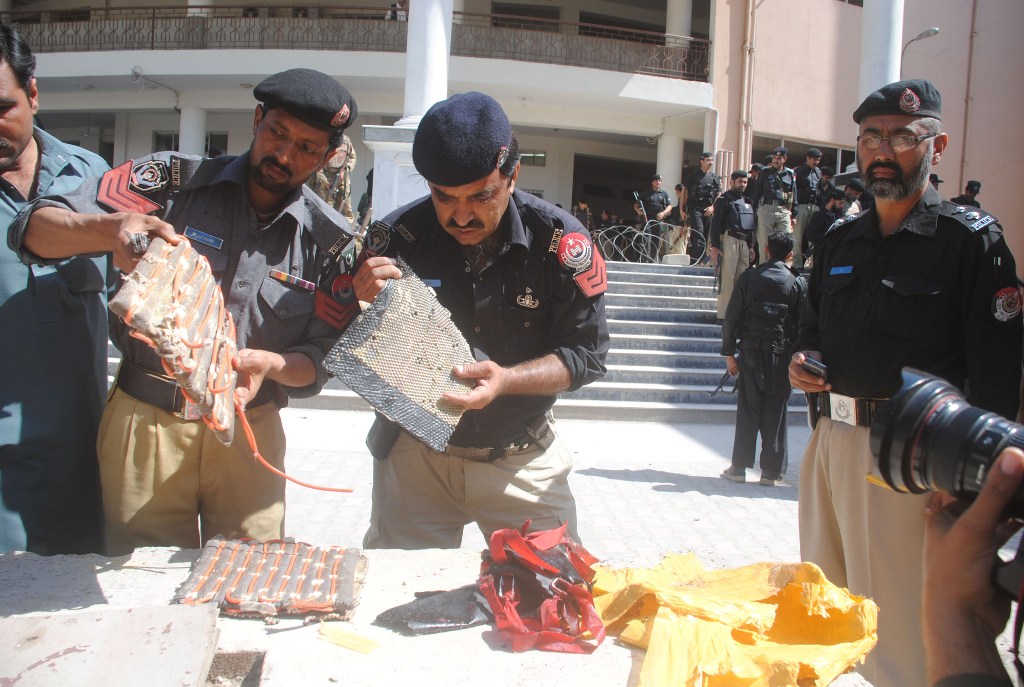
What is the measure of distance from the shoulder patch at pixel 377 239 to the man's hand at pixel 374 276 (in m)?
0.26

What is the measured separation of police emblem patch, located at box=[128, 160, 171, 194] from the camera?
2.42 m

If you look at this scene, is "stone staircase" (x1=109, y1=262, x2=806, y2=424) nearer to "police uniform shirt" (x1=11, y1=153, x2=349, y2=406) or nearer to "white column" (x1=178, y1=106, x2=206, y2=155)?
"police uniform shirt" (x1=11, y1=153, x2=349, y2=406)

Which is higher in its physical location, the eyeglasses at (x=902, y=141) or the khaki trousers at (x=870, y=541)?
the eyeglasses at (x=902, y=141)

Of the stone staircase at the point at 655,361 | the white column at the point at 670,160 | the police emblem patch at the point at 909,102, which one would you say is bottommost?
the stone staircase at the point at 655,361

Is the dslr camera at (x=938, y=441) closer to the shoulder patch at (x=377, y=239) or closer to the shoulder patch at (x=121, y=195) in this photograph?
the shoulder patch at (x=377, y=239)

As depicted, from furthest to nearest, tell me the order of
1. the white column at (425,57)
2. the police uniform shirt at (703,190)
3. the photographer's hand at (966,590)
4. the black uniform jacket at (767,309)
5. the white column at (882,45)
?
the police uniform shirt at (703,190)
the white column at (882,45)
the white column at (425,57)
the black uniform jacket at (767,309)
the photographer's hand at (966,590)

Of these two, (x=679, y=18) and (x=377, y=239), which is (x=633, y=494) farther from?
(x=679, y=18)

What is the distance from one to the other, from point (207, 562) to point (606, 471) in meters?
5.08

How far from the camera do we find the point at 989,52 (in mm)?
21672

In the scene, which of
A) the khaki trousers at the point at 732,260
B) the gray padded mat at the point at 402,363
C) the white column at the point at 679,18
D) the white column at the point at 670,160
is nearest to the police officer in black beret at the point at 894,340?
the gray padded mat at the point at 402,363

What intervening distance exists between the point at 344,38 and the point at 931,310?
62.0 feet

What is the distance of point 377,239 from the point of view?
103 inches

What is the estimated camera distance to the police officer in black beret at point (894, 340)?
2615 mm

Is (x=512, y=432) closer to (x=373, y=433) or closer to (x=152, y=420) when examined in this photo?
(x=373, y=433)
